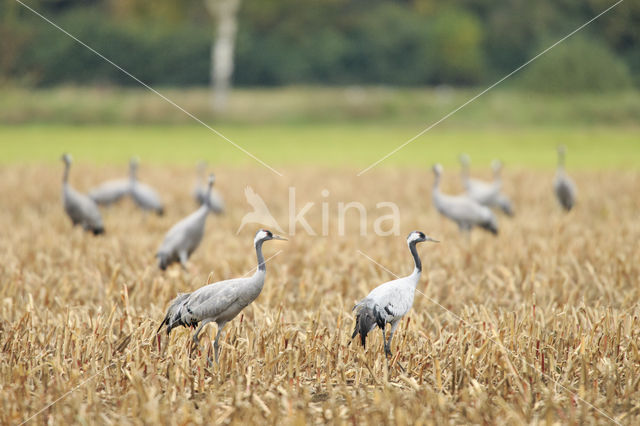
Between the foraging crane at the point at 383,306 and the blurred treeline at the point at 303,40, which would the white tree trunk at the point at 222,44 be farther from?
the foraging crane at the point at 383,306

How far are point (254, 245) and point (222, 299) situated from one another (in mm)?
988

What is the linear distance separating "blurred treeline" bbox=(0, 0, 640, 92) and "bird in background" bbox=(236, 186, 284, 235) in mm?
38345

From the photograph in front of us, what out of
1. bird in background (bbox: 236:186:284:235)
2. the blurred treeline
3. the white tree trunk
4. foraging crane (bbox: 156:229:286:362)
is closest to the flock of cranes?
foraging crane (bbox: 156:229:286:362)

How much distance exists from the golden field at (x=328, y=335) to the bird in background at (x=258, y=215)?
5.03ft

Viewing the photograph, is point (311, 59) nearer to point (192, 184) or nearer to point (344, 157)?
point (344, 157)

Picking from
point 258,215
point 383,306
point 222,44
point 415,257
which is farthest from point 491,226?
point 222,44

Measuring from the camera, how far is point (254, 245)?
18.9 ft

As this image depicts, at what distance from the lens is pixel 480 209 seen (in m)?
10.8

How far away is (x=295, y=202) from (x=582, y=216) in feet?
18.9

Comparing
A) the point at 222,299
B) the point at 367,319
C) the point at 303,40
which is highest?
the point at 303,40

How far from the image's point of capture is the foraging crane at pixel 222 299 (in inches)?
188

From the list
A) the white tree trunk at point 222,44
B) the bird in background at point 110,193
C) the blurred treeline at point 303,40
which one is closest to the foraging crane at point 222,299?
the bird in background at point 110,193

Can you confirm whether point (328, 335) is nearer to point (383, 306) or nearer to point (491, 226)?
point (383, 306)

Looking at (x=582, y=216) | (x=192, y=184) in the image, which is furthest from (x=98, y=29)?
(x=582, y=216)
